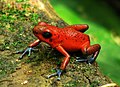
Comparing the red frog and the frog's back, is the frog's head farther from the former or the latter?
the frog's back

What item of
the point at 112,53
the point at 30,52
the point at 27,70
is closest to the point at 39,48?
the point at 30,52

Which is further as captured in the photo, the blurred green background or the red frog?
the blurred green background

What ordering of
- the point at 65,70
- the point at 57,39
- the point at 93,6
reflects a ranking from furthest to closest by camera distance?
the point at 93,6 < the point at 57,39 < the point at 65,70

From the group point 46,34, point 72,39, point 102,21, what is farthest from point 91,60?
point 102,21

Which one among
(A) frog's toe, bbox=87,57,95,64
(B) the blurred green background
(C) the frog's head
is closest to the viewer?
(C) the frog's head

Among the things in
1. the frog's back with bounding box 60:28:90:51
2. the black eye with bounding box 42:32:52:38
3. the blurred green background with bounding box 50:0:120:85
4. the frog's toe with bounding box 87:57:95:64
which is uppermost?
Result: the black eye with bounding box 42:32:52:38

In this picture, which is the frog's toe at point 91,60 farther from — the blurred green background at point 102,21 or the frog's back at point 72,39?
the blurred green background at point 102,21

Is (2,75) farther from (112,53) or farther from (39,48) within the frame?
(112,53)

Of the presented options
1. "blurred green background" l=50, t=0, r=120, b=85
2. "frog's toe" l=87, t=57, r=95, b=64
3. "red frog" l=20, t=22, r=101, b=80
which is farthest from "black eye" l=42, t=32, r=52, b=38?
"blurred green background" l=50, t=0, r=120, b=85
